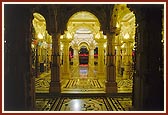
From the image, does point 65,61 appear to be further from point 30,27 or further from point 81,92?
point 30,27

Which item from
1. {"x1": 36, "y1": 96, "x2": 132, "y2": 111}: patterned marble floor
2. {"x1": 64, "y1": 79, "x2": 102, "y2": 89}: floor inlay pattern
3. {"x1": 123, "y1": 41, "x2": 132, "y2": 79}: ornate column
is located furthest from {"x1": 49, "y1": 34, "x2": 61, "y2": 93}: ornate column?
{"x1": 123, "y1": 41, "x2": 132, "y2": 79}: ornate column

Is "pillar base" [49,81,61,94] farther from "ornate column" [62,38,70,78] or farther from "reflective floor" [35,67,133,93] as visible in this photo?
"ornate column" [62,38,70,78]

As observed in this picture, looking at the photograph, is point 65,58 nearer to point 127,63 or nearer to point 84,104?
point 127,63

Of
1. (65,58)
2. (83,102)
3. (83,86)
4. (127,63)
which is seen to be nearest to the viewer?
(83,102)

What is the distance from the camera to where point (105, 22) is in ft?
37.6

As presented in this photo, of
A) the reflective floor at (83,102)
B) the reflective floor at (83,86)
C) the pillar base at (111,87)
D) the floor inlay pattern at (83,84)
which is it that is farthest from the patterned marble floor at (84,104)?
the floor inlay pattern at (83,84)

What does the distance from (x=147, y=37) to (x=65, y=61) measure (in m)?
10.8

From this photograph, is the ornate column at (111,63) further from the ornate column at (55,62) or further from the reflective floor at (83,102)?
the ornate column at (55,62)

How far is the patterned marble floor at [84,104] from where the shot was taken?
8659mm

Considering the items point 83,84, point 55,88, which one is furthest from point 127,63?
point 55,88

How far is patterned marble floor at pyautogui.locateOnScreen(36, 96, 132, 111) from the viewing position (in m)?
8.66

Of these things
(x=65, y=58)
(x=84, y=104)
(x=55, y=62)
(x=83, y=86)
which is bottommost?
(x=84, y=104)

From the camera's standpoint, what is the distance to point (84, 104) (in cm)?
938

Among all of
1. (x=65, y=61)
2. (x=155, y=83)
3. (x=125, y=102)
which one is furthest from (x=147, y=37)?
(x=65, y=61)
